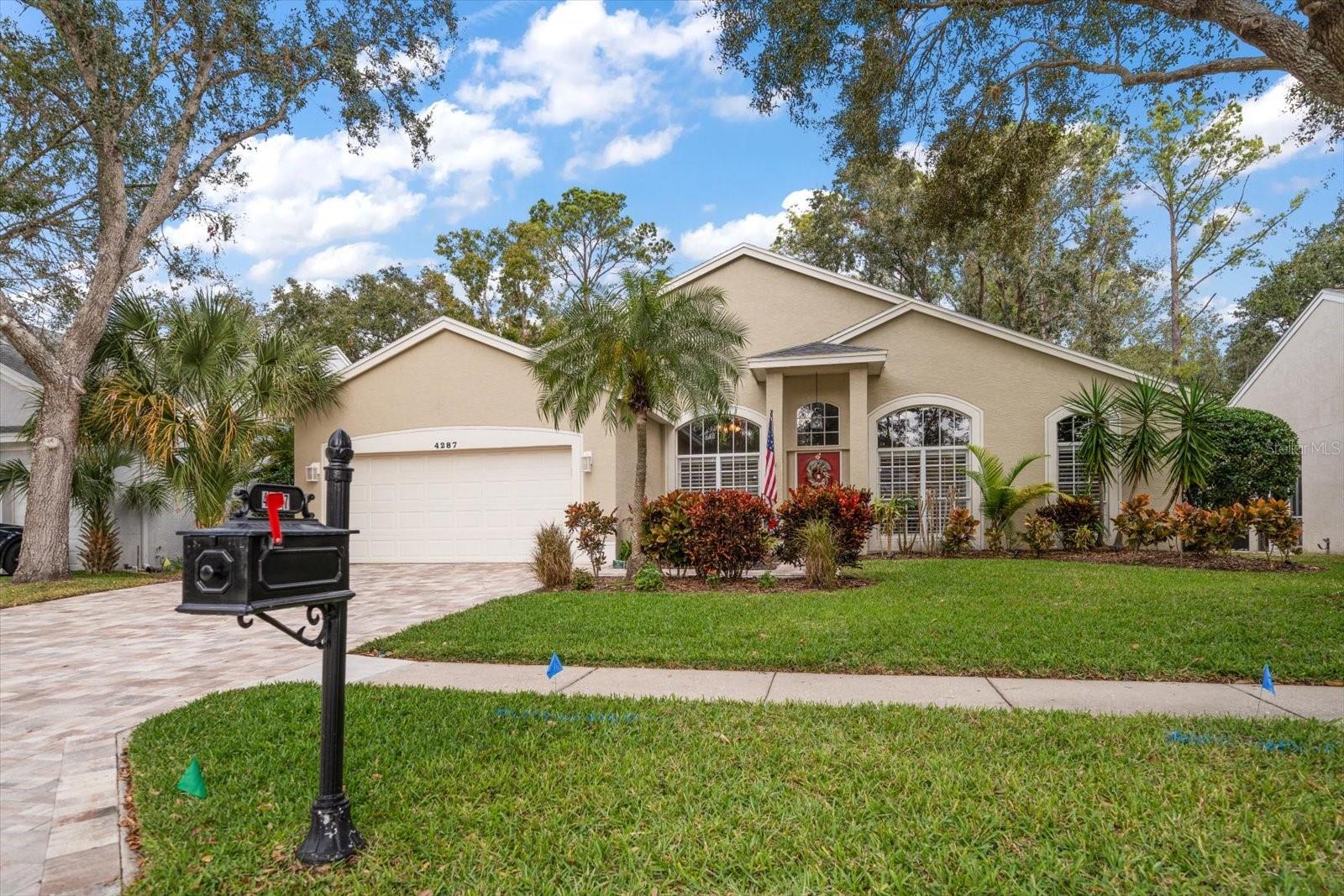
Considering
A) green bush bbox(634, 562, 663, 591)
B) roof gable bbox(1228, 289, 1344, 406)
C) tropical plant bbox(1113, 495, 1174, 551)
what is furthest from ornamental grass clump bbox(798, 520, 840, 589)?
roof gable bbox(1228, 289, 1344, 406)

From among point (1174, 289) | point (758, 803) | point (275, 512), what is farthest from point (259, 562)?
point (1174, 289)

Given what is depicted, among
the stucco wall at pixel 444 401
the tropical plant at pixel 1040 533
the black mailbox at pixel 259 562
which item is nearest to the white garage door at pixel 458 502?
the stucco wall at pixel 444 401

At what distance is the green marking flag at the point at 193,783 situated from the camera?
10.7 feet

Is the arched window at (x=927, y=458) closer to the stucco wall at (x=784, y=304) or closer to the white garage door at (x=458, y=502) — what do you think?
the stucco wall at (x=784, y=304)

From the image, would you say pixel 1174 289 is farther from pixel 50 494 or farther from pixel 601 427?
pixel 50 494

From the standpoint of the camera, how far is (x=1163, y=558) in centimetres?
1180

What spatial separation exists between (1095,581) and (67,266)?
59.7 feet

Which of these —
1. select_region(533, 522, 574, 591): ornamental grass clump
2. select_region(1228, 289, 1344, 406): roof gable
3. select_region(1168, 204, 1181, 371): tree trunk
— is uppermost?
select_region(1168, 204, 1181, 371): tree trunk

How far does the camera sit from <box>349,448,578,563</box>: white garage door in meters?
13.8

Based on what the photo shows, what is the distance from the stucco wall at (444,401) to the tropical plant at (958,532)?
19.8 ft

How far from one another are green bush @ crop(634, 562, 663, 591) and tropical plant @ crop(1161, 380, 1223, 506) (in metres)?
9.04

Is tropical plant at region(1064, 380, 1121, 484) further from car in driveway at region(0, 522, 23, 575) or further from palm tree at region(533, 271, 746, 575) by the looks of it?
car in driveway at region(0, 522, 23, 575)

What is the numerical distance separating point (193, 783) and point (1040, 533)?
1270cm

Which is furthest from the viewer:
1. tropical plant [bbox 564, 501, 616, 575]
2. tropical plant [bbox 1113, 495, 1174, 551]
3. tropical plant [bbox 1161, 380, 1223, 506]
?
tropical plant [bbox 1161, 380, 1223, 506]
